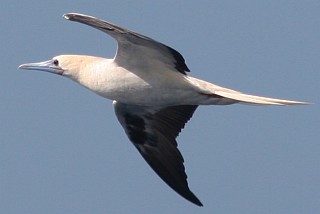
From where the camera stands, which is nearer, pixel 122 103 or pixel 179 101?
pixel 179 101

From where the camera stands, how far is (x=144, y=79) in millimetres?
15758

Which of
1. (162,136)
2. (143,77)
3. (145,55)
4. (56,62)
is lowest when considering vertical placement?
(162,136)

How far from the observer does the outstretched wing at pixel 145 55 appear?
15.3m

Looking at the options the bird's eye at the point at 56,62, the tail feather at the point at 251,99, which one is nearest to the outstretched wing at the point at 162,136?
the bird's eye at the point at 56,62

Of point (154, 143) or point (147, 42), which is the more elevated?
point (147, 42)

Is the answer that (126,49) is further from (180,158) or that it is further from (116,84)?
(180,158)

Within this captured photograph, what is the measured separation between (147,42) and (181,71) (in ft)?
2.64

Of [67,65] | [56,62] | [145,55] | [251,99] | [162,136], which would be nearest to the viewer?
[251,99]

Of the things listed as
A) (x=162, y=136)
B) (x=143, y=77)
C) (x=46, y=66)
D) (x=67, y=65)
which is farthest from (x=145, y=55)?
(x=162, y=136)

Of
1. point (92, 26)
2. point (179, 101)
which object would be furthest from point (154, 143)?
point (92, 26)

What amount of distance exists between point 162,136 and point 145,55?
2368mm

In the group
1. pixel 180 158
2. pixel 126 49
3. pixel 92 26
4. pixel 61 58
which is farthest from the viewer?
pixel 180 158

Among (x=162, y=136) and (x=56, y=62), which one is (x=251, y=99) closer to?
(x=162, y=136)

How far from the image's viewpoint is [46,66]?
1669cm
